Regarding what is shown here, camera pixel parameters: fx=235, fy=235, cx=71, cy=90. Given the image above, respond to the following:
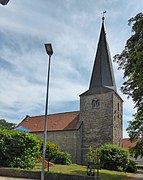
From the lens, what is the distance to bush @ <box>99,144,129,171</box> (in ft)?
74.9

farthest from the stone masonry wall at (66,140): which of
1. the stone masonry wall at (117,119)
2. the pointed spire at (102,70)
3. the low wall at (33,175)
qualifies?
the low wall at (33,175)

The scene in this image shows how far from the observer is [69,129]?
38250 mm

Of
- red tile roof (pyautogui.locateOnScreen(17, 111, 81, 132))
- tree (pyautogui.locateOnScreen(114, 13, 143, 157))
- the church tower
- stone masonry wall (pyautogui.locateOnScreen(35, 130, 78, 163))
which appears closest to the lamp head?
tree (pyautogui.locateOnScreen(114, 13, 143, 157))

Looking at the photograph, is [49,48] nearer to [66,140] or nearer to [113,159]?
[113,159]

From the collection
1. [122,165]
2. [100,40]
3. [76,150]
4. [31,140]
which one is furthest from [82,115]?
[31,140]

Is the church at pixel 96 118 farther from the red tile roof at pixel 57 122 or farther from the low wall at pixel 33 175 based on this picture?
the low wall at pixel 33 175

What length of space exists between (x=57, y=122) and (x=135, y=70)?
104 feet

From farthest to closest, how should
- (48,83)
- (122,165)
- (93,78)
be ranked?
(93,78)
(122,165)
(48,83)

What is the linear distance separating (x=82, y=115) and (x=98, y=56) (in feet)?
33.6

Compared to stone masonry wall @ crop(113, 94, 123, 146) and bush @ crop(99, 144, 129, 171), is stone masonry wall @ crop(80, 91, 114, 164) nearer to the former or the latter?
stone masonry wall @ crop(113, 94, 123, 146)

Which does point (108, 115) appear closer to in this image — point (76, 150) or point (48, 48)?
point (76, 150)

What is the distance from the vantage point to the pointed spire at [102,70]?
38344 mm

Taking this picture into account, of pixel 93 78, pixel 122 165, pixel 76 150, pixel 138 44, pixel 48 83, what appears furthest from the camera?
pixel 93 78

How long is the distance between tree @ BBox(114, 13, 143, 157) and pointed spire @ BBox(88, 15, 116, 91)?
20.5 meters
